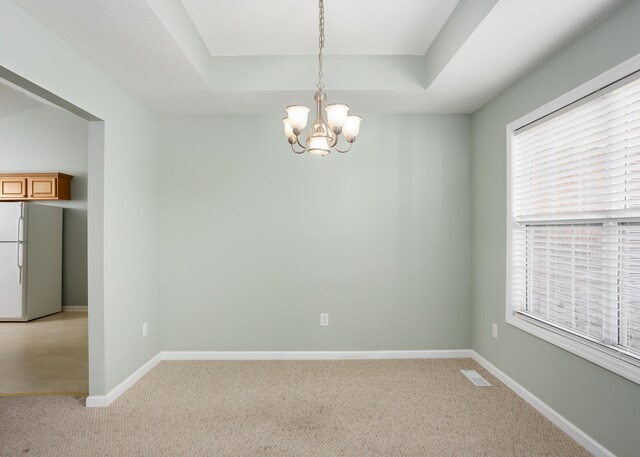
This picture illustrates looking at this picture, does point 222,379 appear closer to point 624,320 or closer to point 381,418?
point 381,418

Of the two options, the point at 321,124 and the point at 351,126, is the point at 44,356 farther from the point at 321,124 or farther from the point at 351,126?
the point at 351,126

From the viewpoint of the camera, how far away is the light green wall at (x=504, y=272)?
1954mm

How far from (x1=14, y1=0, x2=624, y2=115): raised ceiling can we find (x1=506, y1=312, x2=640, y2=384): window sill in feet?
5.98

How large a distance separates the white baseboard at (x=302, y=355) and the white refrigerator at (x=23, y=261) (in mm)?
3134

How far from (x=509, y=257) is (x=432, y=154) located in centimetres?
126

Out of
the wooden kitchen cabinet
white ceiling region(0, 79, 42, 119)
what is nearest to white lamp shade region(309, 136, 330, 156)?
white ceiling region(0, 79, 42, 119)

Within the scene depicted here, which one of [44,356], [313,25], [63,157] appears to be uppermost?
[313,25]

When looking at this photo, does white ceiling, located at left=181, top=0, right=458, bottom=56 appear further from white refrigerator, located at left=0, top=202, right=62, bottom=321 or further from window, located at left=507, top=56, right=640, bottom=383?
white refrigerator, located at left=0, top=202, right=62, bottom=321

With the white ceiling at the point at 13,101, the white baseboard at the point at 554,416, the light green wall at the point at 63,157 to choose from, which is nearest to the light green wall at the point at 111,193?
the white baseboard at the point at 554,416

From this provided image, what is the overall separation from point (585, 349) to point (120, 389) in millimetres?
3229

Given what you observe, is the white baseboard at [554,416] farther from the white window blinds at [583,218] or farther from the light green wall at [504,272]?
the white window blinds at [583,218]

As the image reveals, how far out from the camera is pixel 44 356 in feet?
12.6

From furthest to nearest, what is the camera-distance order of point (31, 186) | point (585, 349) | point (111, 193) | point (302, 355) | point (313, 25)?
1. point (31, 186)
2. point (302, 355)
3. point (111, 193)
4. point (313, 25)
5. point (585, 349)

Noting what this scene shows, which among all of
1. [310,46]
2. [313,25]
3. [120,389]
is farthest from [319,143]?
[120,389]
